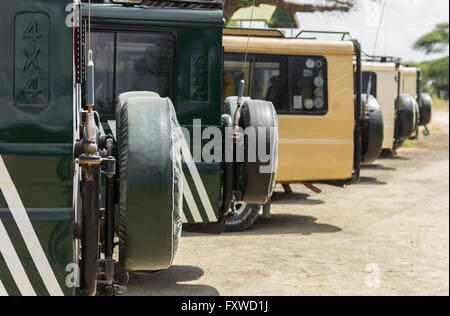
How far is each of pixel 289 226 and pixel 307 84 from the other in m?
1.96

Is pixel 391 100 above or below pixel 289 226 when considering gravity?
above

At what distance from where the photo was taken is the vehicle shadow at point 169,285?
20.5 feet

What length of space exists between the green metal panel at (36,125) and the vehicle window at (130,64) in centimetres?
291

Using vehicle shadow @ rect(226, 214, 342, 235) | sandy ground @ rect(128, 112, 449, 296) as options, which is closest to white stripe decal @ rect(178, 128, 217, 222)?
sandy ground @ rect(128, 112, 449, 296)

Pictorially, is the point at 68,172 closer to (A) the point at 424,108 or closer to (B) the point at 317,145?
(B) the point at 317,145

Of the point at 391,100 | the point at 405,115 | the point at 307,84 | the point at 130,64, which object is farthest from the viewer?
the point at 391,100

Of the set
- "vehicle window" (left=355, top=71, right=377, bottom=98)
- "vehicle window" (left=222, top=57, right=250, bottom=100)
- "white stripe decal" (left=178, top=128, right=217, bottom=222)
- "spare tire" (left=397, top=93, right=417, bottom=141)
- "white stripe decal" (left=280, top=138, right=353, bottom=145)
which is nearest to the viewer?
"white stripe decal" (left=178, top=128, right=217, bottom=222)

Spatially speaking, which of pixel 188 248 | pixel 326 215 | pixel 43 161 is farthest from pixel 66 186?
pixel 326 215

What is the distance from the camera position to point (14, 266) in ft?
7.43

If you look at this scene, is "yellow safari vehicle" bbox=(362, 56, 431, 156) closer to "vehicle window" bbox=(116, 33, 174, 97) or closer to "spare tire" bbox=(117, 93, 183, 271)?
"vehicle window" bbox=(116, 33, 174, 97)

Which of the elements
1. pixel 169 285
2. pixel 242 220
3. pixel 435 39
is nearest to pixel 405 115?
pixel 242 220

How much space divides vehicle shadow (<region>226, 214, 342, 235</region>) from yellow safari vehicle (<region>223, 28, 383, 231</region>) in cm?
34

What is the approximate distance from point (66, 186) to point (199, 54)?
320 cm

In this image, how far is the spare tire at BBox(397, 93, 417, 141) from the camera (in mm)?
16109
